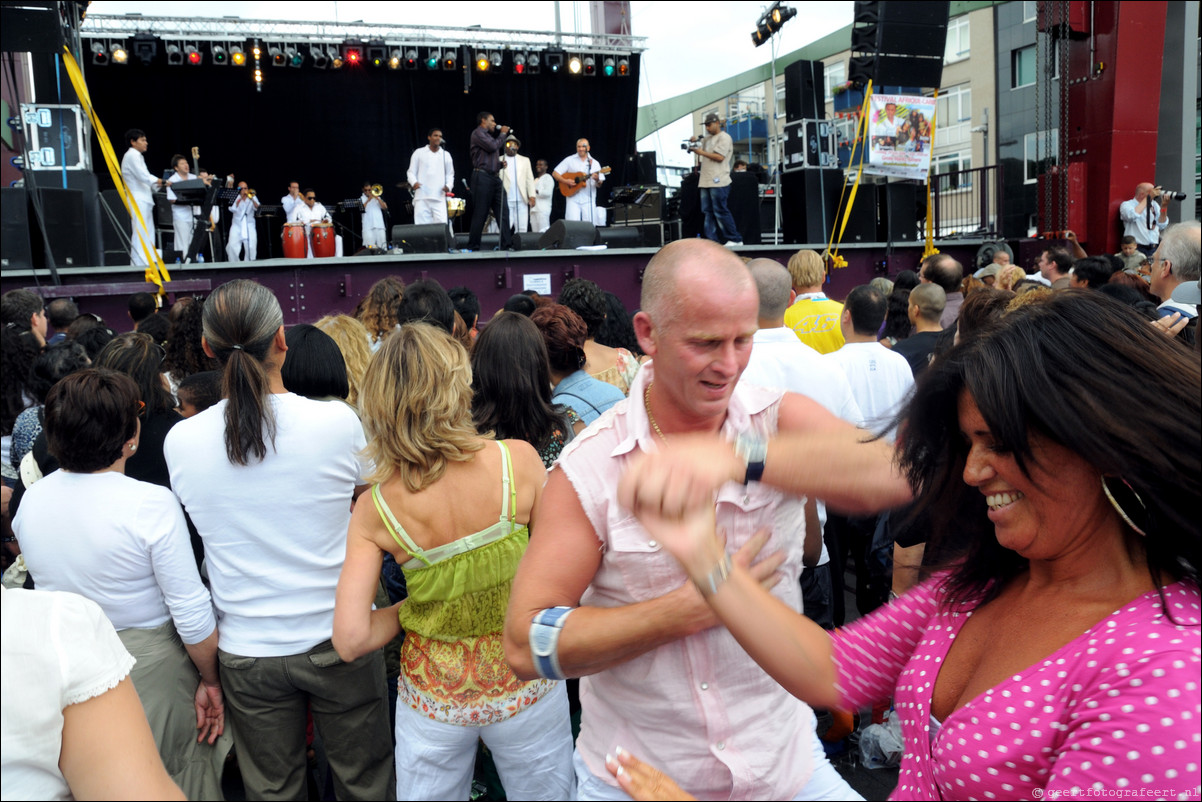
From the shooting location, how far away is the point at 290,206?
1536 centimetres

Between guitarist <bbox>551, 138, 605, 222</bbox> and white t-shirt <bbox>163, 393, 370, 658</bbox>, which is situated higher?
guitarist <bbox>551, 138, 605, 222</bbox>

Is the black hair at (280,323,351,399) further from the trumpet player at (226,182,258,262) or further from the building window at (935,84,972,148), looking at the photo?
the building window at (935,84,972,148)

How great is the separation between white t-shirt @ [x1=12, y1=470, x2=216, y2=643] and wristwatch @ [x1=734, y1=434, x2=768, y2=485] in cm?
177

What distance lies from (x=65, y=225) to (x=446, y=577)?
9.00 meters

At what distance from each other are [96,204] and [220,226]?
15.9 feet

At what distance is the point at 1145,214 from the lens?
10.8 metres

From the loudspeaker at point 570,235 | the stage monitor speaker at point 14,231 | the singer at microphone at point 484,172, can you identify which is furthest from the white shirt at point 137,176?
the loudspeaker at point 570,235

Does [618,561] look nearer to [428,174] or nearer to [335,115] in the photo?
[428,174]

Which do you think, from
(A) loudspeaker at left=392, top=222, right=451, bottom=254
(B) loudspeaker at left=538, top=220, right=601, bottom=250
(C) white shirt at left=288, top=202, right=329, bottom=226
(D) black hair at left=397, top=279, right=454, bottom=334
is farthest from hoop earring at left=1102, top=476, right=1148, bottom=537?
(C) white shirt at left=288, top=202, right=329, bottom=226

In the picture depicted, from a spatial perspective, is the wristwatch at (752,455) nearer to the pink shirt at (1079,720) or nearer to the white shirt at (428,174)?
the pink shirt at (1079,720)

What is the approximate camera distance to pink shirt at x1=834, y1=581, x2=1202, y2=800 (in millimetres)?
1091

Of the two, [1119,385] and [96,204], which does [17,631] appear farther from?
[96,204]

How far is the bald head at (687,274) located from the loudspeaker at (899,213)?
434 inches

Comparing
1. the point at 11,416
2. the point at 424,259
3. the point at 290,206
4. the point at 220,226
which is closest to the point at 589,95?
the point at 290,206
